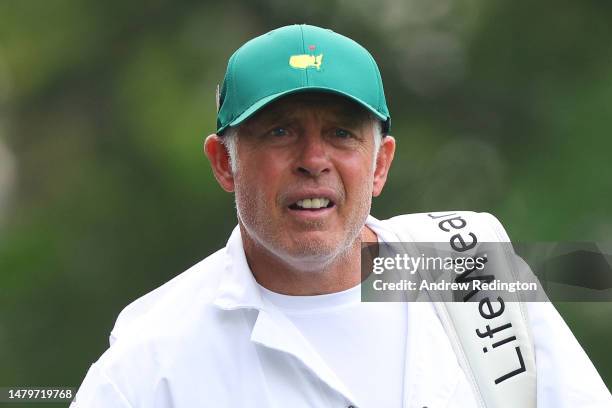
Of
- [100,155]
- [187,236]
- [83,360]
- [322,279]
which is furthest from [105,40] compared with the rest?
[322,279]

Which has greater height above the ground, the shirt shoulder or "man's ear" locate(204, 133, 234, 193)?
"man's ear" locate(204, 133, 234, 193)

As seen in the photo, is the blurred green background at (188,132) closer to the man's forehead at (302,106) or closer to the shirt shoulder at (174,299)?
the shirt shoulder at (174,299)

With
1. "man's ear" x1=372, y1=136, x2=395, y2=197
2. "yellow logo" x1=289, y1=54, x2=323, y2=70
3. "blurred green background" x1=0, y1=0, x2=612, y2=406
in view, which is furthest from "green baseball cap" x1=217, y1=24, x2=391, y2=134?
"blurred green background" x1=0, y1=0, x2=612, y2=406

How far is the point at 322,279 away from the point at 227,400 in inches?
13.5

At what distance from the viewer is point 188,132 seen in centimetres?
686

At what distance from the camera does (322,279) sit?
2377mm

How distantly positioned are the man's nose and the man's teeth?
0.05m

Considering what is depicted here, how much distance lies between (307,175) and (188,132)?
15.5 feet

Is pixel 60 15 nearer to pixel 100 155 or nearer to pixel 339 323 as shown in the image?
pixel 100 155

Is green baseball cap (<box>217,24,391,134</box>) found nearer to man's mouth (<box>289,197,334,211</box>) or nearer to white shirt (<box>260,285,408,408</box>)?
man's mouth (<box>289,197,334,211</box>)

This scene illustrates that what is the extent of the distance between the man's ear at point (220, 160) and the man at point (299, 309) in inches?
2.7

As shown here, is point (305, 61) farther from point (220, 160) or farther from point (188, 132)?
point (188, 132)

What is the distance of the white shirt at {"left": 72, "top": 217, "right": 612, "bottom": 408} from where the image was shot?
219 cm

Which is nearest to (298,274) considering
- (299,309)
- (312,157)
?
(299,309)
